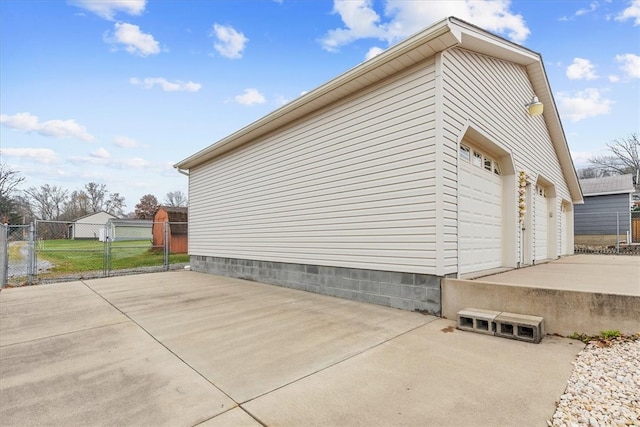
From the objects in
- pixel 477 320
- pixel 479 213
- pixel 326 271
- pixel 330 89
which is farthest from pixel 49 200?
pixel 477 320

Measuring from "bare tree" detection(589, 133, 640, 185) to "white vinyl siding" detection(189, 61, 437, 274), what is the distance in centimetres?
3066

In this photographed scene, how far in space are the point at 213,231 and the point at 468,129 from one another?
8.57 meters

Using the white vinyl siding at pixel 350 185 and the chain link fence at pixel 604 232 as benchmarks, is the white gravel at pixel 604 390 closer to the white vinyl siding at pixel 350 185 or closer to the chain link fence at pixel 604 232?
the white vinyl siding at pixel 350 185

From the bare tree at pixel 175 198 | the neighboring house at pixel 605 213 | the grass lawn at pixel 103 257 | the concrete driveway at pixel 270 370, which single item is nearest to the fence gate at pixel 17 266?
the grass lawn at pixel 103 257

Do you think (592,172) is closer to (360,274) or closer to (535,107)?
(535,107)

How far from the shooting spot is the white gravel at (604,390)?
186 centimetres

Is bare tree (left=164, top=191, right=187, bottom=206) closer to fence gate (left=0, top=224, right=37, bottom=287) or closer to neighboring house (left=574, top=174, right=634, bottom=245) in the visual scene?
fence gate (left=0, top=224, right=37, bottom=287)

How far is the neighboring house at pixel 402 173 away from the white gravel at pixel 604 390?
1931 millimetres

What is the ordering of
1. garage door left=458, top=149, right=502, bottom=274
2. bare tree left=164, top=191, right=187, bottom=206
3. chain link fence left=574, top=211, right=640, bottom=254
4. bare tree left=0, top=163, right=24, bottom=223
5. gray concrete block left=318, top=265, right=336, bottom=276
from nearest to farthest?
garage door left=458, top=149, right=502, bottom=274 → gray concrete block left=318, top=265, right=336, bottom=276 → chain link fence left=574, top=211, right=640, bottom=254 → bare tree left=0, top=163, right=24, bottom=223 → bare tree left=164, top=191, right=187, bottom=206

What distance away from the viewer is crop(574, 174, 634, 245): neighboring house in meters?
14.6

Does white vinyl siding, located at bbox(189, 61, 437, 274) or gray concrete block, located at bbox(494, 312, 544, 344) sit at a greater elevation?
white vinyl siding, located at bbox(189, 61, 437, 274)

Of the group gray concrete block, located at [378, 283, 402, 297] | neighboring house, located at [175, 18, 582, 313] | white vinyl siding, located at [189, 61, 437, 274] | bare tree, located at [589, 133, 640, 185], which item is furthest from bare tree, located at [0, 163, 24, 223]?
bare tree, located at [589, 133, 640, 185]

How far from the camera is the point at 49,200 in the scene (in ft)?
143

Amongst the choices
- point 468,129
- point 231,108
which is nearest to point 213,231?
point 231,108
